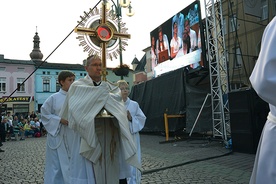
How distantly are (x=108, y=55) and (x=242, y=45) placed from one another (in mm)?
8767

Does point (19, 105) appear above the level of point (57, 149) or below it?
above

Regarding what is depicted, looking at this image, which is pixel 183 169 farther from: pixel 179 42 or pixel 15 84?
pixel 15 84

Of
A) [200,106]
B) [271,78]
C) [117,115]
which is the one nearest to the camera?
[271,78]

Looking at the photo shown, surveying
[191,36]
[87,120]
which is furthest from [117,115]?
[191,36]

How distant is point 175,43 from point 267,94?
14059 millimetres

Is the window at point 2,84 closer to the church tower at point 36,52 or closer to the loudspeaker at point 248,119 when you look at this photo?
the church tower at point 36,52

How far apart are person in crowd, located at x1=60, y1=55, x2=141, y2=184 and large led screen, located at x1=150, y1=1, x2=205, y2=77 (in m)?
10.1

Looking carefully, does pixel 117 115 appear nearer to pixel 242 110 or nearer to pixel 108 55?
pixel 108 55

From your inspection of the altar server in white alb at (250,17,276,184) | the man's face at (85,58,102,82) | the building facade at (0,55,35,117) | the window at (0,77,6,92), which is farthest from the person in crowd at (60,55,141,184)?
the window at (0,77,6,92)

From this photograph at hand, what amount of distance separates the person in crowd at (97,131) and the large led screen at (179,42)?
1012cm

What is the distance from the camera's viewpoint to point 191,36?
44.5ft

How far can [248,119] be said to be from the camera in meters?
7.91

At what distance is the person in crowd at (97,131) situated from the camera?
2.84 meters

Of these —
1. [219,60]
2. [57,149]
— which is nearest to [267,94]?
[57,149]
